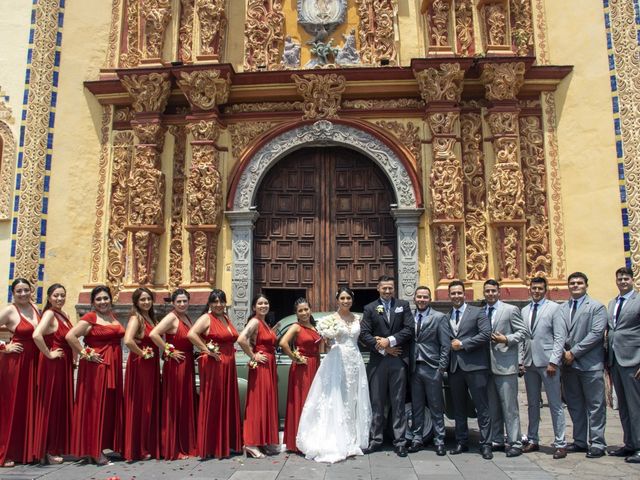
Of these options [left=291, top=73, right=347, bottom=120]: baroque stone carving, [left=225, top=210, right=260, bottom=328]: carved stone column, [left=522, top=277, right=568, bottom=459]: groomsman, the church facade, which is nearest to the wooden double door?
the church facade

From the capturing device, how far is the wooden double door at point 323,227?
11227 millimetres

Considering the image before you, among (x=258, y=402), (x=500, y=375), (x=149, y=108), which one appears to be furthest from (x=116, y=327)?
(x=149, y=108)

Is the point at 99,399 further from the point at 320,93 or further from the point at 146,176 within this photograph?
the point at 320,93

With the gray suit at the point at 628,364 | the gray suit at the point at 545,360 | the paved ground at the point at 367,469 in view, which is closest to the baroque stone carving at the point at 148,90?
the paved ground at the point at 367,469

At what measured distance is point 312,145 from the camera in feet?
37.5

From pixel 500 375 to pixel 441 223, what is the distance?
4.53m

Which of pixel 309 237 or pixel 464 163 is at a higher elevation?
pixel 464 163

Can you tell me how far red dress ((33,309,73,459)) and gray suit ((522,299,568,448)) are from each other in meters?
5.10

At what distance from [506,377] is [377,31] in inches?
310

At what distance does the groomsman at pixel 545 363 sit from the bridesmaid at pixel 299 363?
2.43m

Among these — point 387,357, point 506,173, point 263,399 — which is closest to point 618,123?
point 506,173

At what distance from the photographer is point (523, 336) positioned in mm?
6477

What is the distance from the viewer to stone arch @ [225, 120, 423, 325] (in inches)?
426

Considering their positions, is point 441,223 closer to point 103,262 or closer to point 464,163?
point 464,163
